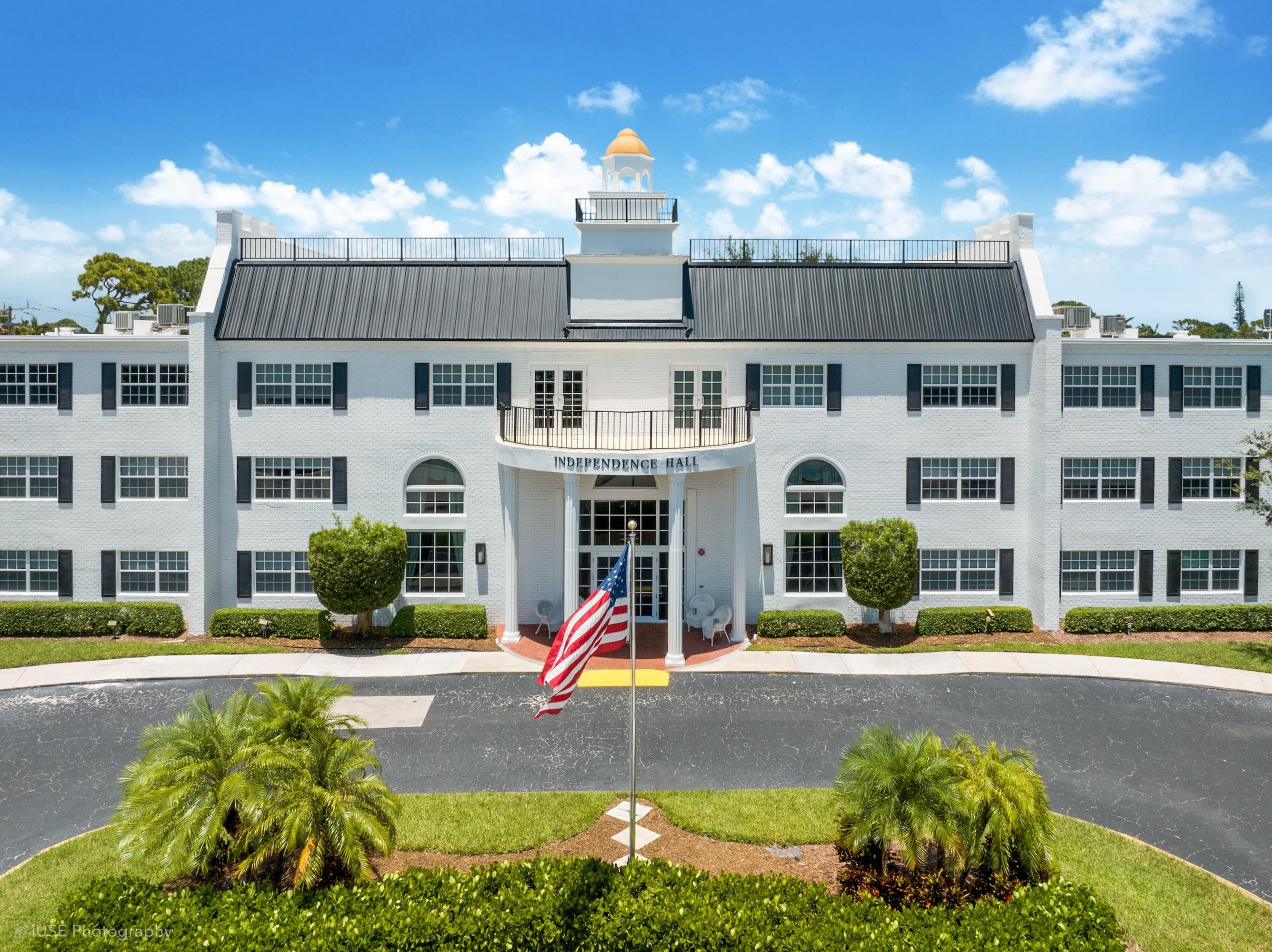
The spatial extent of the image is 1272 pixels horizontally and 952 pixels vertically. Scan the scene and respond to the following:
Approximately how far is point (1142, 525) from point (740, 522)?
13.2 m

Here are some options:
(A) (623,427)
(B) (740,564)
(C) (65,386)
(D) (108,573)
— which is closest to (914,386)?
(B) (740,564)

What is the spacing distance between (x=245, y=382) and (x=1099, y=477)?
87.9 ft

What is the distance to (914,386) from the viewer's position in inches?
1053

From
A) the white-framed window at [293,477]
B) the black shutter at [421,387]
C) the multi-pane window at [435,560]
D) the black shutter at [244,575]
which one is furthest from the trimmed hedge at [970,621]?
the black shutter at [244,575]

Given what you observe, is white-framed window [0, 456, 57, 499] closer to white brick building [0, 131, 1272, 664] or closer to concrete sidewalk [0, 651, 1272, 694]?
white brick building [0, 131, 1272, 664]

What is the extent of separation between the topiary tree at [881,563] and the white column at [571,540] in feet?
26.4

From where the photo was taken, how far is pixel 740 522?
25438mm

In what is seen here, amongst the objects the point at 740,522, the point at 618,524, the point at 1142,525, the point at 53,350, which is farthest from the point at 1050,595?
the point at 53,350

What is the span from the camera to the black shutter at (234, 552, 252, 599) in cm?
2672

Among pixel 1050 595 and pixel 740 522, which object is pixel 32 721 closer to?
pixel 740 522

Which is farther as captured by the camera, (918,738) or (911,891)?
(918,738)

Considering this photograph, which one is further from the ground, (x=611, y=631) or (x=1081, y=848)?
(x=611, y=631)

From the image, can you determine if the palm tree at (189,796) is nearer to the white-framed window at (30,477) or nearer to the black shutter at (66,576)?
the black shutter at (66,576)

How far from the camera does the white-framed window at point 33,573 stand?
26.9 meters
